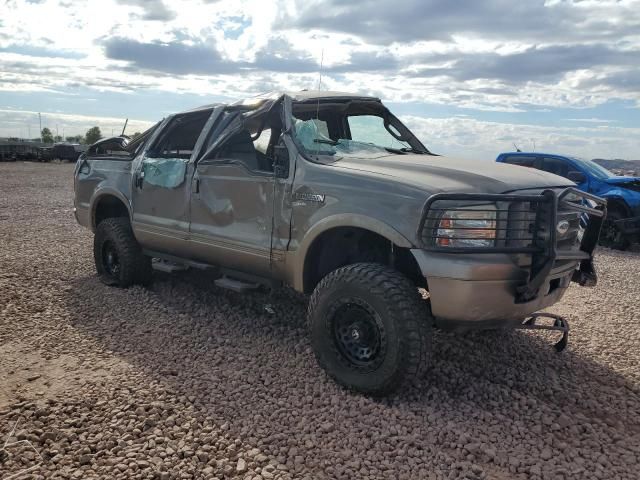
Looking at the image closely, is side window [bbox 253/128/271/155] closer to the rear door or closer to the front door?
the front door

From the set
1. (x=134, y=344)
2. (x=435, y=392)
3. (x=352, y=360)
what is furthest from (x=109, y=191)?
(x=435, y=392)

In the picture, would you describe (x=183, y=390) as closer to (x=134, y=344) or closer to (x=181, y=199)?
(x=134, y=344)

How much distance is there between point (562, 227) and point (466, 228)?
2.72ft

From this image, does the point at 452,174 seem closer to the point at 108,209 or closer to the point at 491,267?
the point at 491,267

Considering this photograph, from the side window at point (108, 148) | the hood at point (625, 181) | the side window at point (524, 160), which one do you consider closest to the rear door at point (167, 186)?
the side window at point (108, 148)

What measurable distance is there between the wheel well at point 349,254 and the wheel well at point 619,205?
8.16 metres

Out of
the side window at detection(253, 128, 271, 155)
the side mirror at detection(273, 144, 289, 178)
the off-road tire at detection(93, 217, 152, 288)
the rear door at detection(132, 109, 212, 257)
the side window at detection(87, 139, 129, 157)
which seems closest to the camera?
the side mirror at detection(273, 144, 289, 178)

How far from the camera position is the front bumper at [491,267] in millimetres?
3318

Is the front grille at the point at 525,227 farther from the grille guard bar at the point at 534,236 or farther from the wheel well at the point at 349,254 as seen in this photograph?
the wheel well at the point at 349,254

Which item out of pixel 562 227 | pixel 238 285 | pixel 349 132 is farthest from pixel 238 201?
pixel 562 227

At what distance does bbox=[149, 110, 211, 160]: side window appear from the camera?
568 centimetres

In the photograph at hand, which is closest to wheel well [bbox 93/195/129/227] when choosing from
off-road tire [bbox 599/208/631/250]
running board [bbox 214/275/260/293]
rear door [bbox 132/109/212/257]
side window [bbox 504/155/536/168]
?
rear door [bbox 132/109/212/257]

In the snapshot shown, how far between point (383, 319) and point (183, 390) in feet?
4.51

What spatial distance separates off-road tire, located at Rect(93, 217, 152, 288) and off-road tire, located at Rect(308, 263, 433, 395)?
2.71 meters
